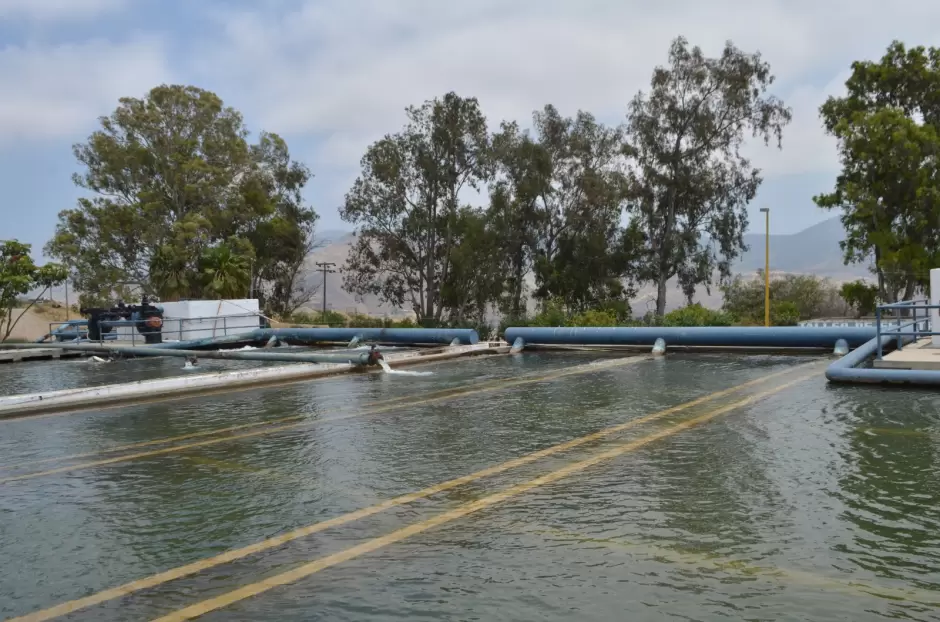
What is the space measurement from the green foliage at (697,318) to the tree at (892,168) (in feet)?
39.3

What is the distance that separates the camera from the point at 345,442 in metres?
7.67

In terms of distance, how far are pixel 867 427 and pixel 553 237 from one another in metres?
35.0

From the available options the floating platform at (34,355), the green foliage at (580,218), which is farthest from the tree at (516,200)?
the floating platform at (34,355)

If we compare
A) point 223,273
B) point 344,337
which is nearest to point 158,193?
point 223,273

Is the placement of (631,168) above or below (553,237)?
above

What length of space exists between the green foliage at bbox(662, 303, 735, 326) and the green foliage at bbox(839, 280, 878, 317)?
14.6 meters

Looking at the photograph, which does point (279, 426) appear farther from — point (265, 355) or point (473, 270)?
point (473, 270)

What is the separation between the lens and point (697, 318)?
26953mm

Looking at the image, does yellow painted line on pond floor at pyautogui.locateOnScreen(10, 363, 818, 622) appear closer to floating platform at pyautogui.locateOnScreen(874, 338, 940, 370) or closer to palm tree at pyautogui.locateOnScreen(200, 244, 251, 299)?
floating platform at pyautogui.locateOnScreen(874, 338, 940, 370)

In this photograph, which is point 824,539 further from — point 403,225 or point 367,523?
point 403,225

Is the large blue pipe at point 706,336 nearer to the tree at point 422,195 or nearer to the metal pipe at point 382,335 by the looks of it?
Result: the metal pipe at point 382,335

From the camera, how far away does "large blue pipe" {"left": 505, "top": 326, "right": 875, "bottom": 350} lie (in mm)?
15391

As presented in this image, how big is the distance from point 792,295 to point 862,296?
926 cm

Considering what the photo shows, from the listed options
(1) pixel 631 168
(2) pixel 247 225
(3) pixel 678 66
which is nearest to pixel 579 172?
(1) pixel 631 168
